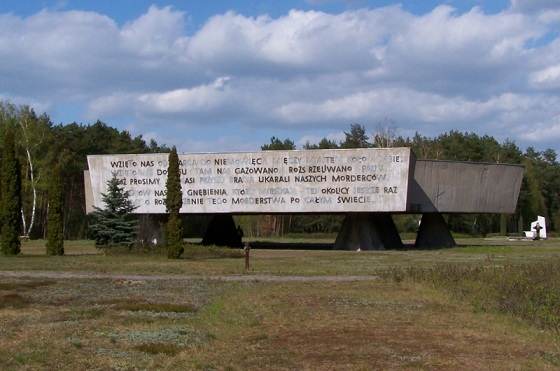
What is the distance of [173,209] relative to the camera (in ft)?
126

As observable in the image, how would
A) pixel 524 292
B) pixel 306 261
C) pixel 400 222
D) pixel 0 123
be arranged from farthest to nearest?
1. pixel 400 222
2. pixel 0 123
3. pixel 306 261
4. pixel 524 292

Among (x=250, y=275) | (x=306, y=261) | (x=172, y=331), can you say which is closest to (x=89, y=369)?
(x=172, y=331)

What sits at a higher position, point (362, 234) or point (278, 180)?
point (278, 180)

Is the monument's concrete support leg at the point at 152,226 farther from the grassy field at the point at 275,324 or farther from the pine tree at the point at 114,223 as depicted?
the grassy field at the point at 275,324

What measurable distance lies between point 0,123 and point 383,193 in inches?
1732

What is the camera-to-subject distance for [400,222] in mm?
99688

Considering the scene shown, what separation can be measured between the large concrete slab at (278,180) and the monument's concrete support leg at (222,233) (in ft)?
21.9

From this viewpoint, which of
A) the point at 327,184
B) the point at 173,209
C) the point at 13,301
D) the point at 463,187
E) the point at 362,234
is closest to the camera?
the point at 13,301

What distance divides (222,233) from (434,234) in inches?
592

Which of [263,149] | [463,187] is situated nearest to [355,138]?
[263,149]

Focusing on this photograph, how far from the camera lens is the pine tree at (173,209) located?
38.3 metres

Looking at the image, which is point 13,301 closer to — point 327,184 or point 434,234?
point 327,184

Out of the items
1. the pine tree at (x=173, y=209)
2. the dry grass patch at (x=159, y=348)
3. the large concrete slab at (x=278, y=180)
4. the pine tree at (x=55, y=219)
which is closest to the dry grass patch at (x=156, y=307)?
the dry grass patch at (x=159, y=348)

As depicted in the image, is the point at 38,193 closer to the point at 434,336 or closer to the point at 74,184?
the point at 74,184
